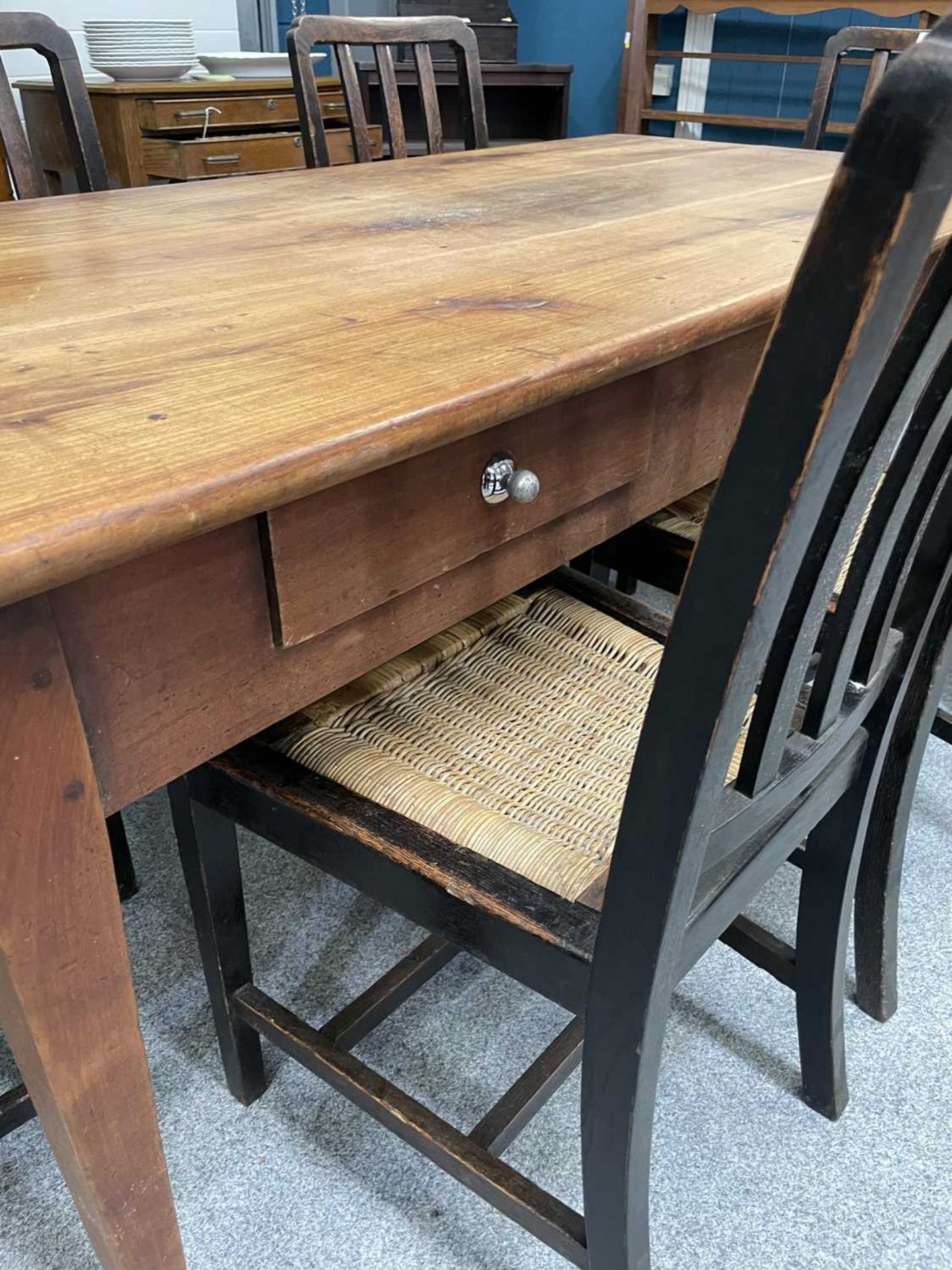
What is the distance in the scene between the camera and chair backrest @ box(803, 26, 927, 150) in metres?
1.76

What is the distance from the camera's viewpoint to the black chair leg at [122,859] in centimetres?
124

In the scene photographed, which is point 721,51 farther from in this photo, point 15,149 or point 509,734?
point 509,734

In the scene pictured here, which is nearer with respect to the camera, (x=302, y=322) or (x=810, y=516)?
(x=810, y=516)

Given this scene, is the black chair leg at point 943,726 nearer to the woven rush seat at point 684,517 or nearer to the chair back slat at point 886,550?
the woven rush seat at point 684,517

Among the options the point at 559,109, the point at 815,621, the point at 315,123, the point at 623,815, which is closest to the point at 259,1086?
the point at 623,815

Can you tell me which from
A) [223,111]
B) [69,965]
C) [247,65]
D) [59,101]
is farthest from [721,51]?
[69,965]

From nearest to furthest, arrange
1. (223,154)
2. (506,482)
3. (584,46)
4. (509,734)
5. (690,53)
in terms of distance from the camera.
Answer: (506,482)
(509,734)
(223,154)
(690,53)
(584,46)

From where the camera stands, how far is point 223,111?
271 centimetres

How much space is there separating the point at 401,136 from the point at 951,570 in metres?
1.21

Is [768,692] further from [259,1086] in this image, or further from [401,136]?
[401,136]

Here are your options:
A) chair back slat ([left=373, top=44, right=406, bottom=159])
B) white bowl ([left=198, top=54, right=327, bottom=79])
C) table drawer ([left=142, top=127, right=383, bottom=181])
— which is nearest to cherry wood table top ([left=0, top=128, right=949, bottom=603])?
chair back slat ([left=373, top=44, right=406, bottom=159])

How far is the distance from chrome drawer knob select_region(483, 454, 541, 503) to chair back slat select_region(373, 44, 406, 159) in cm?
109

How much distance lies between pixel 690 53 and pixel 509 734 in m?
3.04

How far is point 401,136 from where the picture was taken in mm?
1644
